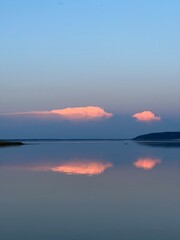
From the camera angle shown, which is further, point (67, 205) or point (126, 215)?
point (67, 205)

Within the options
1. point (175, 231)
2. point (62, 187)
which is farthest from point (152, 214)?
point (62, 187)

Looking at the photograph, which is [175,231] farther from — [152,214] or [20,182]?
[20,182]

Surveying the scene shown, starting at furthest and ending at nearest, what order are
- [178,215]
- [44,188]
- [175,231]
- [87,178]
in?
[87,178], [44,188], [178,215], [175,231]

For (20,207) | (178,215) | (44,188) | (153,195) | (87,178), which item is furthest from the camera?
(87,178)

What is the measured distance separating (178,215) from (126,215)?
67.8 inches

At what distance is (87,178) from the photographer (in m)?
24.3

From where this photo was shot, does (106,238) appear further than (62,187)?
No

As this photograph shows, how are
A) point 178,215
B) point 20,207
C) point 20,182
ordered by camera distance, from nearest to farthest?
point 178,215 → point 20,207 → point 20,182

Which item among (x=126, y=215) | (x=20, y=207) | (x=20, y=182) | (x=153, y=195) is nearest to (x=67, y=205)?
(x=20, y=207)

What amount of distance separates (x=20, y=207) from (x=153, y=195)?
5.96 m

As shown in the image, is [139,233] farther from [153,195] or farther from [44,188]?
[44,188]

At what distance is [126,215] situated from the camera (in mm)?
13320

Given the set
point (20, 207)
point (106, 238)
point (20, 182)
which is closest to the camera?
point (106, 238)

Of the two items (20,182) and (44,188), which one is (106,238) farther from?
(20,182)
